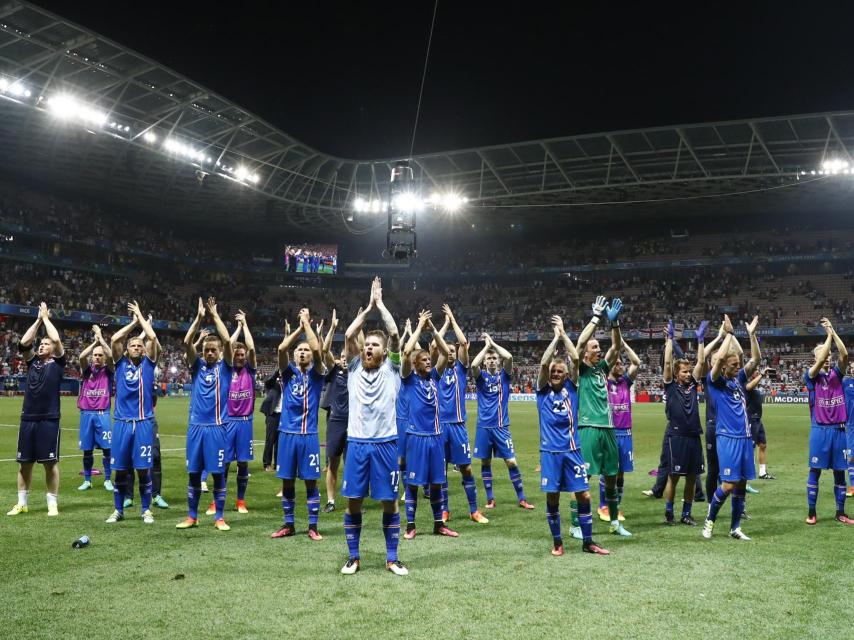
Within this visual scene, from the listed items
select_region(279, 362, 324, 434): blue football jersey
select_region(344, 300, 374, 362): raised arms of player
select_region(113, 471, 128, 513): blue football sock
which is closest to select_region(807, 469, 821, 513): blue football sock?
select_region(344, 300, 374, 362): raised arms of player

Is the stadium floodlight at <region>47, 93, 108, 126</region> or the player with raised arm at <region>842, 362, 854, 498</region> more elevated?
the stadium floodlight at <region>47, 93, 108, 126</region>

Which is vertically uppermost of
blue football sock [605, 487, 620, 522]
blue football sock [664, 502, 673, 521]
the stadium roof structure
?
the stadium roof structure

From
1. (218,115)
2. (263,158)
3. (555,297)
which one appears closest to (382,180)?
(263,158)

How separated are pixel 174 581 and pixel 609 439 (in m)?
5.34

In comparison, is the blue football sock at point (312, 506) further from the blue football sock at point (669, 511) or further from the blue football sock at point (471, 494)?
the blue football sock at point (669, 511)

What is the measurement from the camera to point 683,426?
924cm

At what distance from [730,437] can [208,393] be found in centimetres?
671

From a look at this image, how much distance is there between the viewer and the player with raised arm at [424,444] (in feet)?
27.4

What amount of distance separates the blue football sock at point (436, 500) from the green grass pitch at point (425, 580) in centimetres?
30

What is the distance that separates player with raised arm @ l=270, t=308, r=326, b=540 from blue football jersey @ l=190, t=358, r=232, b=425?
956 millimetres

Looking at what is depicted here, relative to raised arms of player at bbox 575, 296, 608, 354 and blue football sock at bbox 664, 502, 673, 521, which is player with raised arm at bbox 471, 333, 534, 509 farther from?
raised arms of player at bbox 575, 296, 608, 354

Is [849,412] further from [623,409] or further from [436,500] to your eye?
[436,500]

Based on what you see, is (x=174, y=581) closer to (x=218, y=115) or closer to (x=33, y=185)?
(x=218, y=115)

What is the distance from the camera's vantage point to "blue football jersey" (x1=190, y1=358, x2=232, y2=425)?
8742 millimetres
